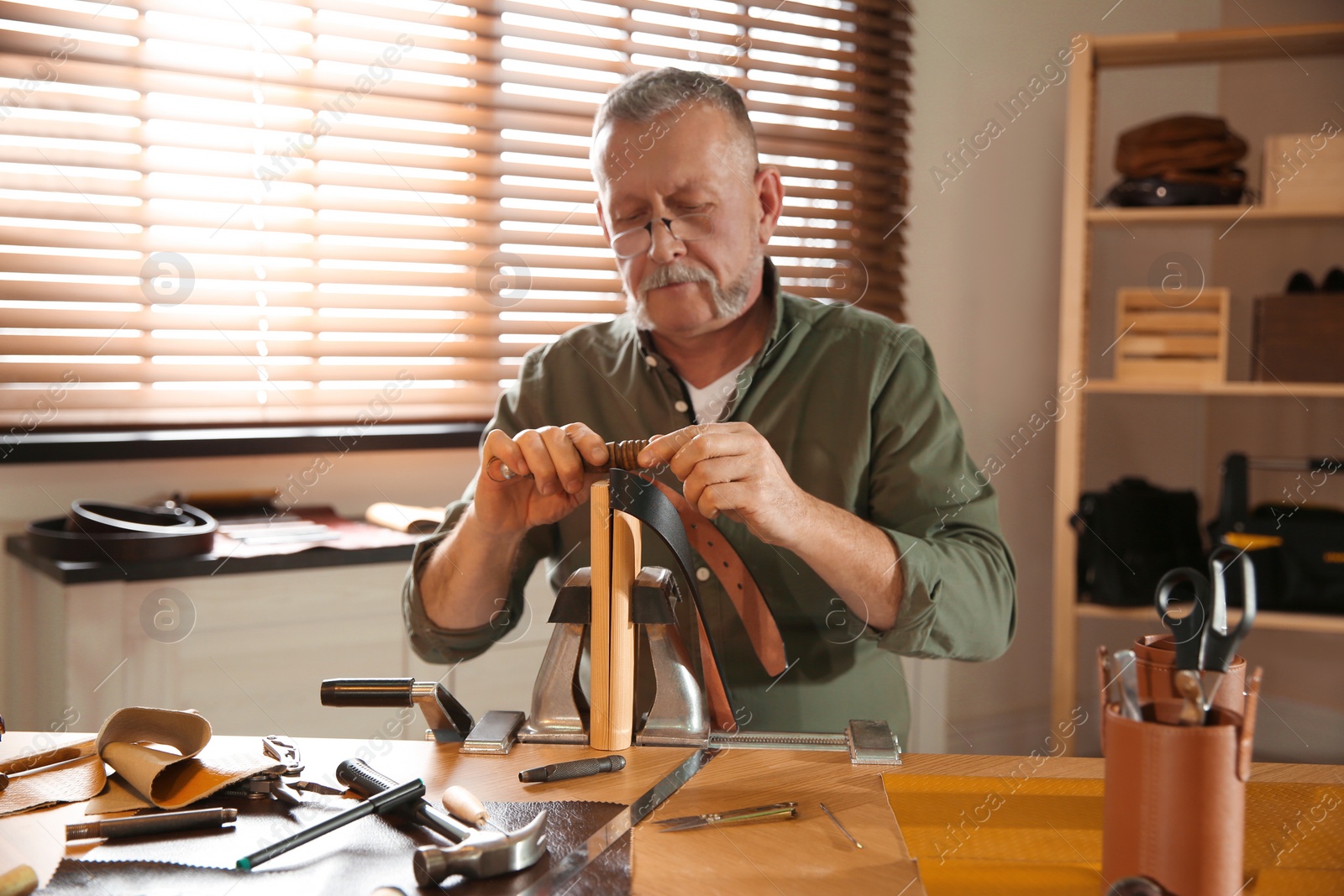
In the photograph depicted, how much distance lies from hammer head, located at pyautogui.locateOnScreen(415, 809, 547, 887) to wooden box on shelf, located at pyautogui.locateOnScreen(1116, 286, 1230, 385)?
7.04 feet

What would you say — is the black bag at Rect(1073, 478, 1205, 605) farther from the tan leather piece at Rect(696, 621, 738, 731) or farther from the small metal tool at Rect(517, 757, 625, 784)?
the small metal tool at Rect(517, 757, 625, 784)

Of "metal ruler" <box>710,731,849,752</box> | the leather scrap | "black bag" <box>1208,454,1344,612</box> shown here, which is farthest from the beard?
"black bag" <box>1208,454,1344,612</box>

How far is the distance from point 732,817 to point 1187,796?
1.12 ft

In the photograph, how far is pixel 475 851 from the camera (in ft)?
2.35

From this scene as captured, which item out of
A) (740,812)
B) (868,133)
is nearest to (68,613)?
(740,812)

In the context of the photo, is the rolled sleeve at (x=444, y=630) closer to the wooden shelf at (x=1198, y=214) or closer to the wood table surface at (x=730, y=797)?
the wood table surface at (x=730, y=797)

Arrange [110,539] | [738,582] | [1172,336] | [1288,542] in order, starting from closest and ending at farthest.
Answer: [738,582] < [110,539] < [1288,542] < [1172,336]

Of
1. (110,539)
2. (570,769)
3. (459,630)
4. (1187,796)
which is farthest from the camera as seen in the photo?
(110,539)

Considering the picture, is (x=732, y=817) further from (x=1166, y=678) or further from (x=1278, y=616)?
(x=1278, y=616)

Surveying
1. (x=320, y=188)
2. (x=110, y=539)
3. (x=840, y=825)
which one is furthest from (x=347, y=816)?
(x=320, y=188)

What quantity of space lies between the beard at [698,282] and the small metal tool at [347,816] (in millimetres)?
780

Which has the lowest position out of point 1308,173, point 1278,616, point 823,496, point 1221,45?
point 1278,616

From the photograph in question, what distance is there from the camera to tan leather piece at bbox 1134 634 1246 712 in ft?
2.13

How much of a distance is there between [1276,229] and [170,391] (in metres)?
2.85
